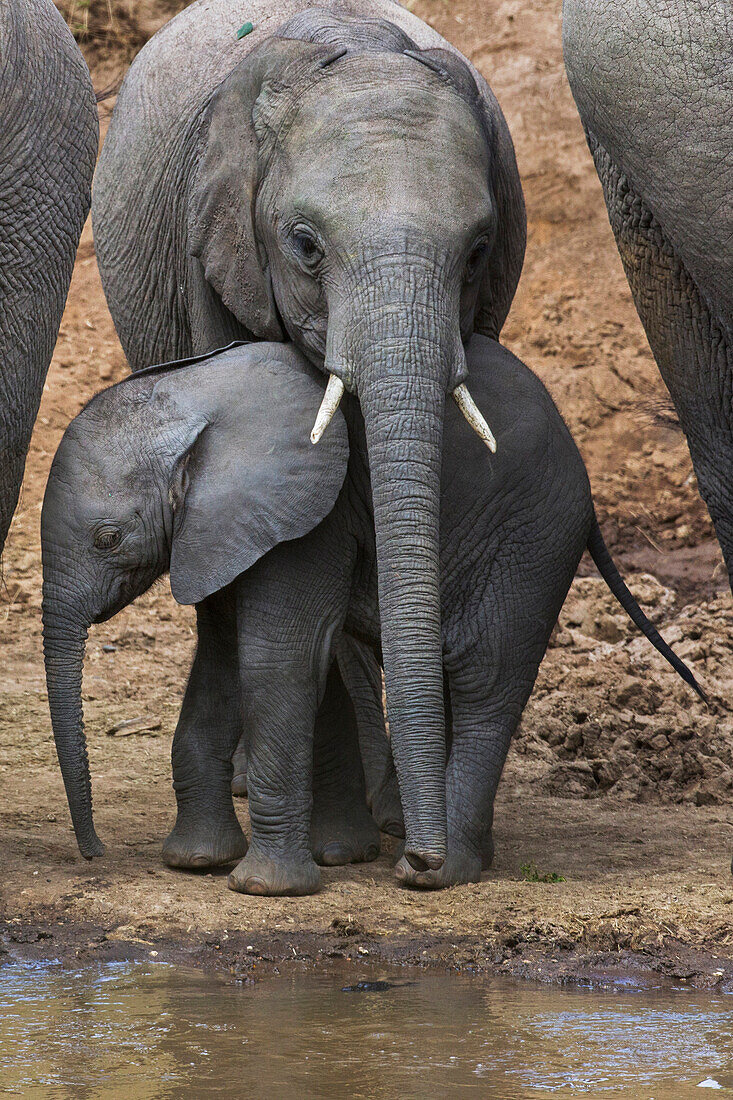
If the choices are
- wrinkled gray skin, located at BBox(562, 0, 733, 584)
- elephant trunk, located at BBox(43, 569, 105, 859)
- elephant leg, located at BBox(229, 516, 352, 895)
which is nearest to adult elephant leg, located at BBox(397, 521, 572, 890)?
elephant leg, located at BBox(229, 516, 352, 895)

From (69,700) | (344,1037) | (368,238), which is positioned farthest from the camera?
(69,700)

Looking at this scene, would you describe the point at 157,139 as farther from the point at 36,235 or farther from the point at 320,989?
the point at 320,989

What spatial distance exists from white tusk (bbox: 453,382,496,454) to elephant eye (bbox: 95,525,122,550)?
0.98m

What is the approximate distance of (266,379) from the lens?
4.84m

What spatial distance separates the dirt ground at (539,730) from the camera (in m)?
4.47

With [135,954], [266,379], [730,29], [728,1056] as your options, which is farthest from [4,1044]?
[730,29]

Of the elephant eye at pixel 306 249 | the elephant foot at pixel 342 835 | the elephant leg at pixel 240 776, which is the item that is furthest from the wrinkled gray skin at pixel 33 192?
the elephant leg at pixel 240 776

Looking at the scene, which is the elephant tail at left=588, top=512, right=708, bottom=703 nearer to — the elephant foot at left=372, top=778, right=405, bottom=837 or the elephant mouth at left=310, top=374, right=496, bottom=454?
the elephant mouth at left=310, top=374, right=496, bottom=454

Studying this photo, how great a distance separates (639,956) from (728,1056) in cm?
66

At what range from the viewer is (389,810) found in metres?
5.48

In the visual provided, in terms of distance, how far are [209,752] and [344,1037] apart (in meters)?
1.32

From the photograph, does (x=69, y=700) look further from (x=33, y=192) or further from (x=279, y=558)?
(x=33, y=192)

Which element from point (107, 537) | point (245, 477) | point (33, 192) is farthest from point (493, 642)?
point (33, 192)

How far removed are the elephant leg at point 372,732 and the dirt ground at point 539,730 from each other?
0.91 feet
